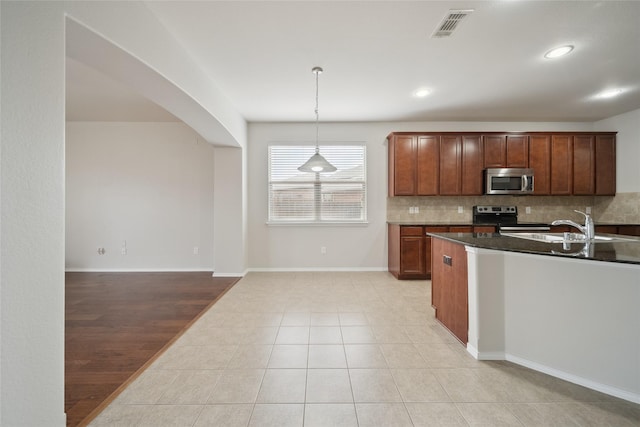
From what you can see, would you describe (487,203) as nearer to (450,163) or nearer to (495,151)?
(495,151)

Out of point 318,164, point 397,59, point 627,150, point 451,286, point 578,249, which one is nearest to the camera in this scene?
point 578,249

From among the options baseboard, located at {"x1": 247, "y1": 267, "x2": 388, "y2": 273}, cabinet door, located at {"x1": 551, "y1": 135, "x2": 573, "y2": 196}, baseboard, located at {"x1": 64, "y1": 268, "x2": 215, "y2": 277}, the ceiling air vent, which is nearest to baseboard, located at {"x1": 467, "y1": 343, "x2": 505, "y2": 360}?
the ceiling air vent

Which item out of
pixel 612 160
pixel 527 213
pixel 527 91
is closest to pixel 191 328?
pixel 527 91

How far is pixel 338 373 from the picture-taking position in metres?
1.97

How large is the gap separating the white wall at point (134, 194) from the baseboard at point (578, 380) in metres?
4.70

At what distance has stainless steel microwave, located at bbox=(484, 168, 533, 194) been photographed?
→ 182 inches

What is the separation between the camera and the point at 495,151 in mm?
4715

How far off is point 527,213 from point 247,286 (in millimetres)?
5140

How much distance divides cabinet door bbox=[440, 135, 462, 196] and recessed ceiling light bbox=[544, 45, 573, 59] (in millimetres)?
1884

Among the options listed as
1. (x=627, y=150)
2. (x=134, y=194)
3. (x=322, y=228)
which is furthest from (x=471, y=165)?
(x=134, y=194)

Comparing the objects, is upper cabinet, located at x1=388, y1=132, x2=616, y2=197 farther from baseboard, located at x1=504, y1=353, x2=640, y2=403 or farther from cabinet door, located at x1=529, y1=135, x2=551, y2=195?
baseboard, located at x1=504, y1=353, x2=640, y2=403

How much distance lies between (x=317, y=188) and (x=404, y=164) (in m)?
1.61

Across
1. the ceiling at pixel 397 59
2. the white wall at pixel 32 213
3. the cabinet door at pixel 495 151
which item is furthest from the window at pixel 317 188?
the white wall at pixel 32 213

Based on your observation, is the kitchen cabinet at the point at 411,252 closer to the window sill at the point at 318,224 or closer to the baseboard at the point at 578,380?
the window sill at the point at 318,224
